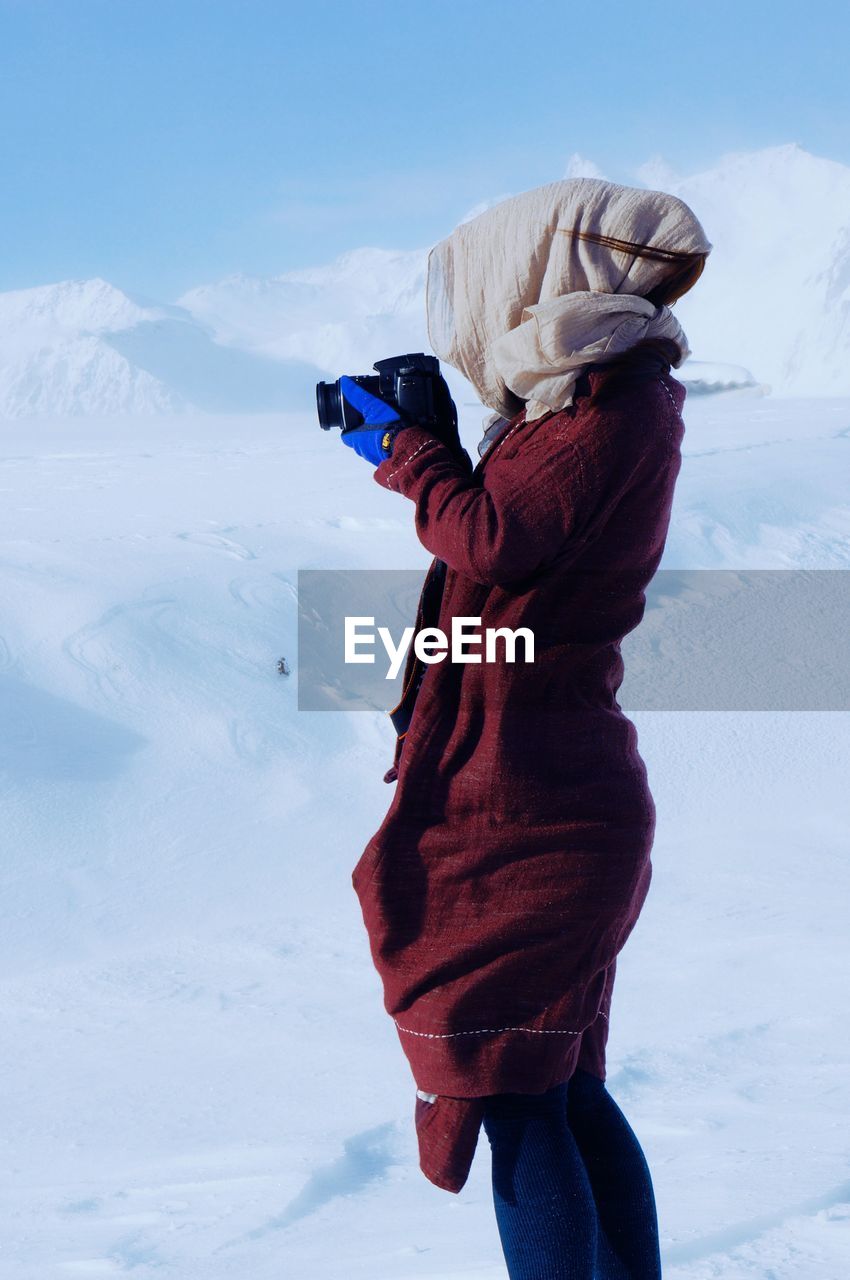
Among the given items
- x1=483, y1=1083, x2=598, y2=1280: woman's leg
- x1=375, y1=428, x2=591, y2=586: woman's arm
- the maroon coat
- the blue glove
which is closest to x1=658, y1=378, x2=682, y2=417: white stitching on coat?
the maroon coat

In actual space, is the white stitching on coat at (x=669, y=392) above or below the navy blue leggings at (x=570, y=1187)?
above

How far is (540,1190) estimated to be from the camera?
3.22 feet

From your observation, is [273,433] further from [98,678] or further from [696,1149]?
[696,1149]

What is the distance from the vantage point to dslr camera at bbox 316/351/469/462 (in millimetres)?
1078

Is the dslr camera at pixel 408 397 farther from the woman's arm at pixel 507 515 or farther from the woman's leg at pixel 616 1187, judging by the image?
the woman's leg at pixel 616 1187

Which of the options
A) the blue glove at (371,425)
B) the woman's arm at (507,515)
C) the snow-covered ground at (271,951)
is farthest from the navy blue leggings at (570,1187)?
the blue glove at (371,425)

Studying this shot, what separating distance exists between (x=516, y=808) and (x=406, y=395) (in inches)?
16.0

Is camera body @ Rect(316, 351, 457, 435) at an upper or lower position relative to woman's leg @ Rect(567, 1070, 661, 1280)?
upper

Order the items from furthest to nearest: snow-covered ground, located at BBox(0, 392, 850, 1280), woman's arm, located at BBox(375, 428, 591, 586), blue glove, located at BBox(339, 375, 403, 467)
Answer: snow-covered ground, located at BBox(0, 392, 850, 1280) → blue glove, located at BBox(339, 375, 403, 467) → woman's arm, located at BBox(375, 428, 591, 586)

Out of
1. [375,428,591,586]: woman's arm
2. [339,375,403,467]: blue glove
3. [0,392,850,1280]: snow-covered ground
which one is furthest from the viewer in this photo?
[0,392,850,1280]: snow-covered ground

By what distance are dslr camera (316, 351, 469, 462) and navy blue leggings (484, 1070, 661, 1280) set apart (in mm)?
612

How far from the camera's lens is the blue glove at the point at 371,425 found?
1.07 m

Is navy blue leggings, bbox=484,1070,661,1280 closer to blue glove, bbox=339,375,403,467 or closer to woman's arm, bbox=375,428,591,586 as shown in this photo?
woman's arm, bbox=375,428,591,586

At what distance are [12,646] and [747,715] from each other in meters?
2.19
